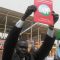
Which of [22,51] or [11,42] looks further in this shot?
[22,51]

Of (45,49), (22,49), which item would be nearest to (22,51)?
(22,49)

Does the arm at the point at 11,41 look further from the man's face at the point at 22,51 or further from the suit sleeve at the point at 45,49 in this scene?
the suit sleeve at the point at 45,49

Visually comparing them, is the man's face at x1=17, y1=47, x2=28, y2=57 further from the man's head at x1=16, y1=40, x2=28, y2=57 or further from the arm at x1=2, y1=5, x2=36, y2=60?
the arm at x1=2, y1=5, x2=36, y2=60

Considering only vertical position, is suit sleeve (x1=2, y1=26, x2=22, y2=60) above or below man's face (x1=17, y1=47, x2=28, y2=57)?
above

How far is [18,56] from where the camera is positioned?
254 cm

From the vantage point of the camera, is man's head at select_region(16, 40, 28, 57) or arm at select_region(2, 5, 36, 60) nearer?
arm at select_region(2, 5, 36, 60)

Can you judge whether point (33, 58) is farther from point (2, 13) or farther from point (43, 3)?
point (2, 13)

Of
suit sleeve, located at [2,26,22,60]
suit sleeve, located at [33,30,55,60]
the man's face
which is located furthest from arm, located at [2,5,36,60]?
suit sleeve, located at [33,30,55,60]

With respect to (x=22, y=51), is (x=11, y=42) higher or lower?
higher

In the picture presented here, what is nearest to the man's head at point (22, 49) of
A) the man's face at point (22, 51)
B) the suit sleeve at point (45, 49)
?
the man's face at point (22, 51)

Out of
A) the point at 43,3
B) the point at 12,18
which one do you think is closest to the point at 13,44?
the point at 43,3

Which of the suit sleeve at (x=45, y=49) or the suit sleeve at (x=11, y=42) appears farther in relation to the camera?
the suit sleeve at (x=45, y=49)

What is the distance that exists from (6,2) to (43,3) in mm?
4654

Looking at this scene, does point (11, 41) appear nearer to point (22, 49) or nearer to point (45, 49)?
point (22, 49)
